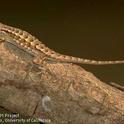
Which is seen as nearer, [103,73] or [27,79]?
[27,79]

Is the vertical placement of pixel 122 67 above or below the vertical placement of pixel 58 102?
above

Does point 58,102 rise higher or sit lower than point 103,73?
lower

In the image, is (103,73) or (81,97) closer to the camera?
(81,97)

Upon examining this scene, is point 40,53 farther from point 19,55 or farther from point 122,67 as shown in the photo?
point 122,67

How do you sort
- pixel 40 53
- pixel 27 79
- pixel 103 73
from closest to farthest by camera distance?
pixel 27 79, pixel 40 53, pixel 103 73

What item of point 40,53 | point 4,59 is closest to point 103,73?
point 40,53

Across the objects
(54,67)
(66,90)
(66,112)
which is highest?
(54,67)

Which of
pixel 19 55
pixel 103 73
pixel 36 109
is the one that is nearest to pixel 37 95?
pixel 36 109

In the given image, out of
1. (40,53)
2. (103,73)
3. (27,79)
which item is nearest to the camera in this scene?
(27,79)

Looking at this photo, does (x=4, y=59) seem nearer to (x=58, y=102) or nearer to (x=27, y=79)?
(x=27, y=79)
